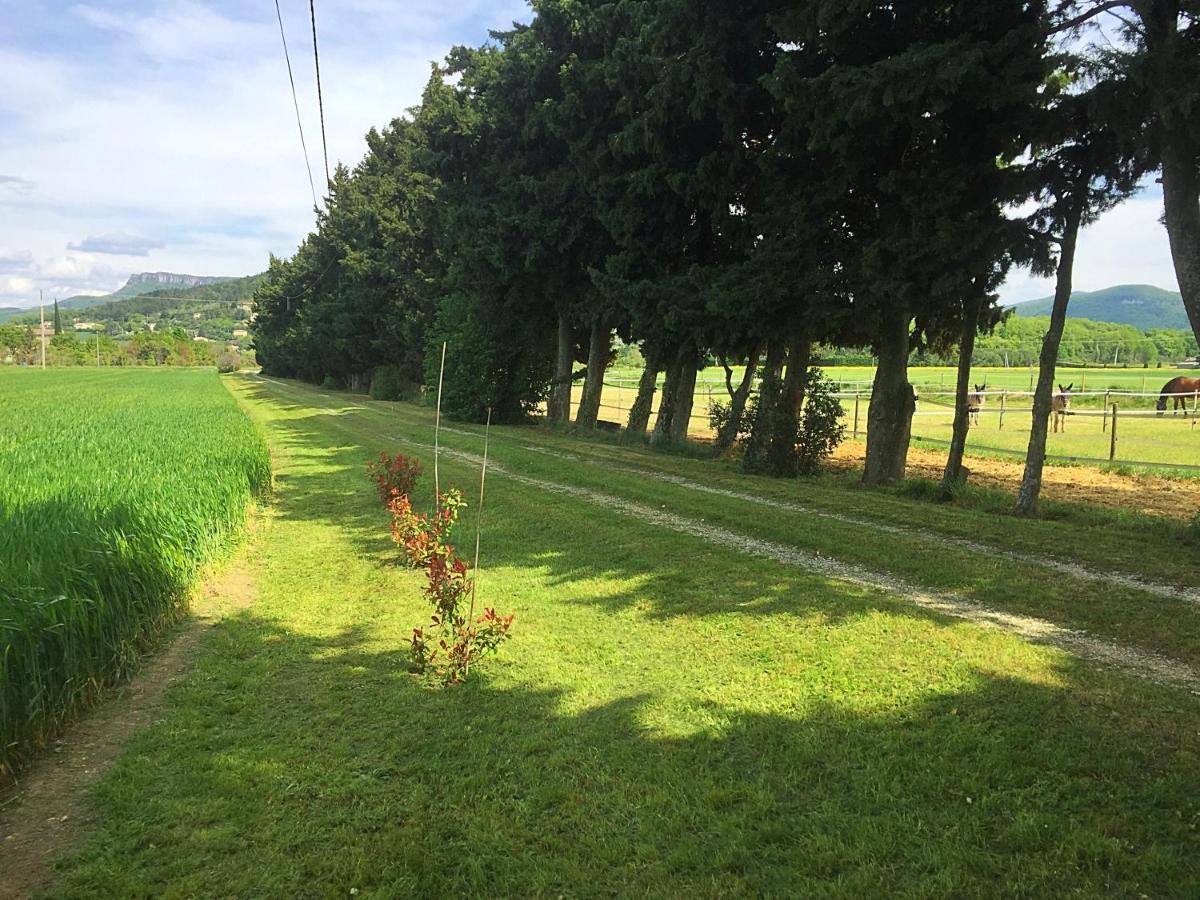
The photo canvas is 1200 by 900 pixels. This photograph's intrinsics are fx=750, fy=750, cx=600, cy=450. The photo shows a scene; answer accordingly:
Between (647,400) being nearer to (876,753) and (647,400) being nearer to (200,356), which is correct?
(876,753)

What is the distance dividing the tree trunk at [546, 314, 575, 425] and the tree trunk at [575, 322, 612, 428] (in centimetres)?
165

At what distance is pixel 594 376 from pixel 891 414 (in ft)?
41.1

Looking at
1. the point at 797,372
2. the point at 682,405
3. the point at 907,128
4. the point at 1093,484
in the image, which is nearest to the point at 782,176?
the point at 907,128

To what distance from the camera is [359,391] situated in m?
53.7

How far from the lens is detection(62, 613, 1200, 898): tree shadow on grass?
3.08 meters

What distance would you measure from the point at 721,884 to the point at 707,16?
47.0ft

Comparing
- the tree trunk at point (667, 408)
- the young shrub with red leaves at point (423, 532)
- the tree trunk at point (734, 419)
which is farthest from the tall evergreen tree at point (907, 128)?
the young shrub with red leaves at point (423, 532)

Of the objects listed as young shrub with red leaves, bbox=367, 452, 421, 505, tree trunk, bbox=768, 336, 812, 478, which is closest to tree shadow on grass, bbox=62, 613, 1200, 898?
young shrub with red leaves, bbox=367, 452, 421, 505

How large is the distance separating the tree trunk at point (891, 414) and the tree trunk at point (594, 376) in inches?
457

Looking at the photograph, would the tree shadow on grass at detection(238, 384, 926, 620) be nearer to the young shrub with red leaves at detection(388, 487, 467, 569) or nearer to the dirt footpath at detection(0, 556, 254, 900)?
the young shrub with red leaves at detection(388, 487, 467, 569)

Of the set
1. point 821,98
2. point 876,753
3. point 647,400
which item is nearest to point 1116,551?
point 876,753

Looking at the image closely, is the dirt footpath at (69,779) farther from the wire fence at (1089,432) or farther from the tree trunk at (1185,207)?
the wire fence at (1089,432)

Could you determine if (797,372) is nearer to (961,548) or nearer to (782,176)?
(782,176)

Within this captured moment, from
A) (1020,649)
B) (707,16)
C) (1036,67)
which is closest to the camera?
(1020,649)
